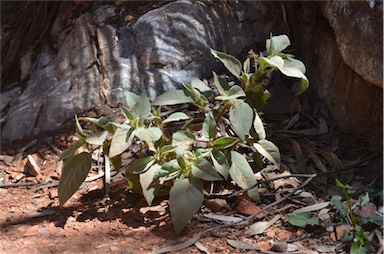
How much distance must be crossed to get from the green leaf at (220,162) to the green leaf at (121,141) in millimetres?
294

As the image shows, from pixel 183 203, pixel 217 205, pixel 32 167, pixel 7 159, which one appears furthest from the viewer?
pixel 7 159

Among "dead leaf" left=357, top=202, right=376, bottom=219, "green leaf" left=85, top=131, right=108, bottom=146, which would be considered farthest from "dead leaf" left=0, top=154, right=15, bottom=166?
"dead leaf" left=357, top=202, right=376, bottom=219

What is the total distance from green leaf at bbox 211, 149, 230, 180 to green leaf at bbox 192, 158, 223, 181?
48mm

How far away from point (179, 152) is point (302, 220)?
19.9 inches

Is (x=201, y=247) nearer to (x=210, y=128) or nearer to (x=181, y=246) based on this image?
(x=181, y=246)

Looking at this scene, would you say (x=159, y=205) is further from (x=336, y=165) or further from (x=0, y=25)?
(x=0, y=25)

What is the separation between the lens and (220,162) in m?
2.25

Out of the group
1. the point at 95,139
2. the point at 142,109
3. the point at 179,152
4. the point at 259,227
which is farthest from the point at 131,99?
the point at 259,227

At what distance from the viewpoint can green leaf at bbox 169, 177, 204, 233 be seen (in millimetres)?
2123

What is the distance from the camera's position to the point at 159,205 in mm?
2357

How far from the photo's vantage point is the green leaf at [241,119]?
2.21 meters

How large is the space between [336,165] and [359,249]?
1.95 feet

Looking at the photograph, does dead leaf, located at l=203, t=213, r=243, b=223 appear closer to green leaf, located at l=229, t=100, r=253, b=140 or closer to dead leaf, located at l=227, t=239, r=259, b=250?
dead leaf, located at l=227, t=239, r=259, b=250

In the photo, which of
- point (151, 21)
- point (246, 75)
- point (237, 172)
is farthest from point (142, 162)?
point (151, 21)
